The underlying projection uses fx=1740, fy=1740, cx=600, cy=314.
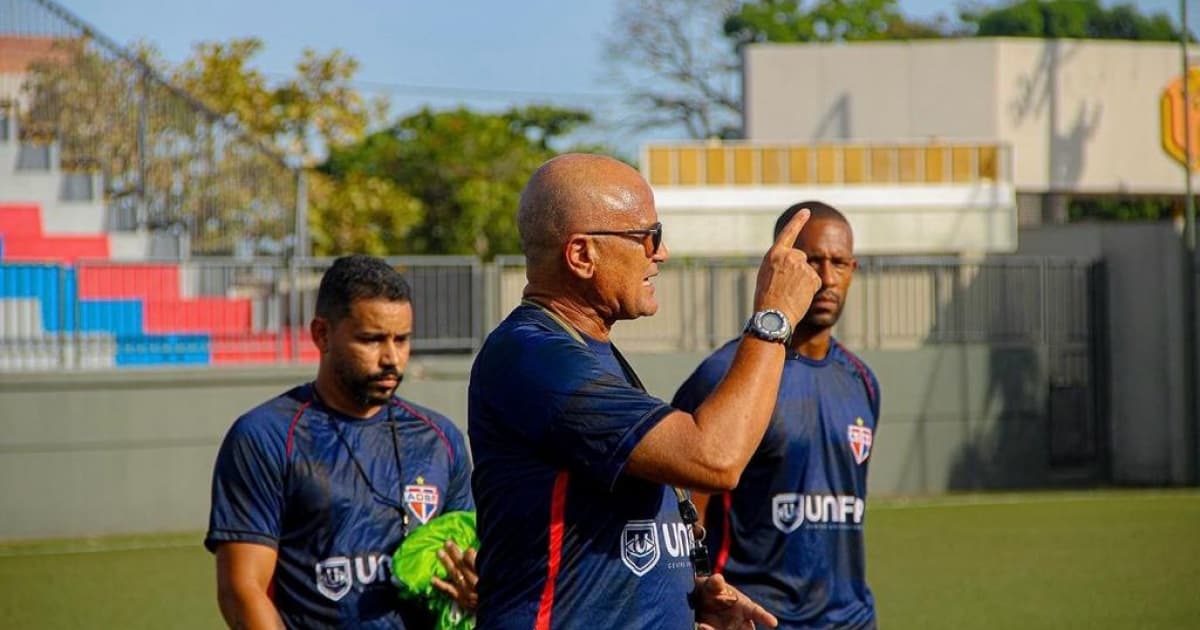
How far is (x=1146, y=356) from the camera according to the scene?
2291cm

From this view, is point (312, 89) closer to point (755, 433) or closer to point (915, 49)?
point (915, 49)

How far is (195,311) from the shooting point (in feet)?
61.3

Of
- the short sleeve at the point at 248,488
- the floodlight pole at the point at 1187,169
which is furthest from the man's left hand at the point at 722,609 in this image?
the floodlight pole at the point at 1187,169

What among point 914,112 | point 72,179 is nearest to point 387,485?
point 72,179

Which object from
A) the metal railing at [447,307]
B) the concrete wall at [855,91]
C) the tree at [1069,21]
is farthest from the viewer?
the tree at [1069,21]

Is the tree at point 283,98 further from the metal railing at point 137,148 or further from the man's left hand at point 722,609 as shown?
the man's left hand at point 722,609

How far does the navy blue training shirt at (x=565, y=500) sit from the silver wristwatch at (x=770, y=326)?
0.78 ft

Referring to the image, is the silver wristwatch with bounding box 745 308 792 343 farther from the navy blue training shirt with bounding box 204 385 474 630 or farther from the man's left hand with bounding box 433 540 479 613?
the navy blue training shirt with bounding box 204 385 474 630

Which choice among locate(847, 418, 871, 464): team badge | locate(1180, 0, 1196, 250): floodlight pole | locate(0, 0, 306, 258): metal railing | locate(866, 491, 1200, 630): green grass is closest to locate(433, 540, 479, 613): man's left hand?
locate(847, 418, 871, 464): team badge

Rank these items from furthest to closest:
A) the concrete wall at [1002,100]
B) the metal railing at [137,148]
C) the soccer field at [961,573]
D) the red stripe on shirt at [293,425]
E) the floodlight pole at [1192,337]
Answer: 1. the concrete wall at [1002,100]
2. the floodlight pole at [1192,337]
3. the metal railing at [137,148]
4. the soccer field at [961,573]
5. the red stripe on shirt at [293,425]

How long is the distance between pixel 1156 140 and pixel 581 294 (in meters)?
40.9

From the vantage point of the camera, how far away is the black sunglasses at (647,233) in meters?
3.57

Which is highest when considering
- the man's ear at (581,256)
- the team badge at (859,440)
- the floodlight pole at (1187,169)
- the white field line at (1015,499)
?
the floodlight pole at (1187,169)

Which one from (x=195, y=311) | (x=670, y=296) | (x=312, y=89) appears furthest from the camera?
(x=312, y=89)
